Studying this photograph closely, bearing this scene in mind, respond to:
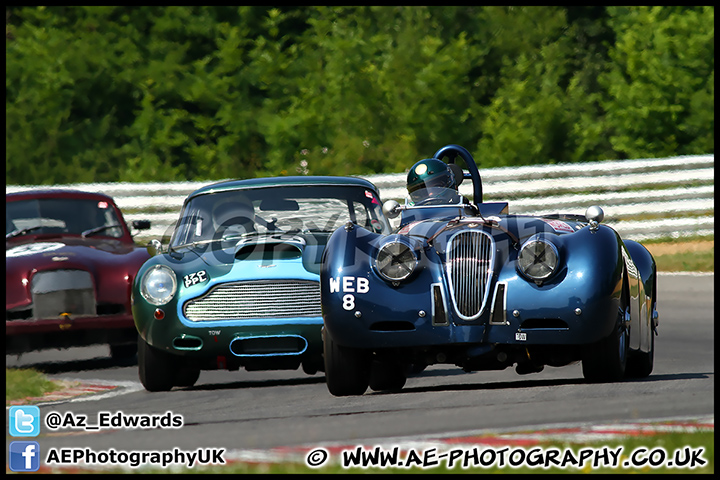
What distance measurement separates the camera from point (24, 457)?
551 centimetres

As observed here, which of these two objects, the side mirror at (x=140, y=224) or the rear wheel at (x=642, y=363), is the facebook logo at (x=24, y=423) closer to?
the rear wheel at (x=642, y=363)

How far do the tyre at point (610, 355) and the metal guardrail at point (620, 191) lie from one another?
36.7 feet

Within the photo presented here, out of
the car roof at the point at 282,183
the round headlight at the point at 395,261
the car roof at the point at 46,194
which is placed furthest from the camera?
the car roof at the point at 46,194

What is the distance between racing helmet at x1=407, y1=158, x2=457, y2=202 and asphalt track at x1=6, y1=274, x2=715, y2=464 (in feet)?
4.32

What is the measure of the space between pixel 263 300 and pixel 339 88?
60.3 ft

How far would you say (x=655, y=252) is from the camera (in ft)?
56.6

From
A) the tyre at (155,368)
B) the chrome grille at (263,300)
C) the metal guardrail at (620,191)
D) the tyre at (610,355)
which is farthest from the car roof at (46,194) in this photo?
the metal guardrail at (620,191)

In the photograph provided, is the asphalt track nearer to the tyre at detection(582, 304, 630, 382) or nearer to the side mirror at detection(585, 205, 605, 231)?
the tyre at detection(582, 304, 630, 382)

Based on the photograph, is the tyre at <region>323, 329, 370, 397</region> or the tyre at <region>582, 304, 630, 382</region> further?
the tyre at <region>323, 329, 370, 397</region>

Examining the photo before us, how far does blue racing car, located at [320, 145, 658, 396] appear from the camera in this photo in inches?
257

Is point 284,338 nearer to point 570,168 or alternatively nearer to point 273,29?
point 570,168

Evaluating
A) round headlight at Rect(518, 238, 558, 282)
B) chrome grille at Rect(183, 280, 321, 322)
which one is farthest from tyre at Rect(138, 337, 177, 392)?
round headlight at Rect(518, 238, 558, 282)

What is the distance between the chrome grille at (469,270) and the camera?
6.57 meters

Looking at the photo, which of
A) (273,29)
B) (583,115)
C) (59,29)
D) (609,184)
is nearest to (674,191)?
(609,184)
